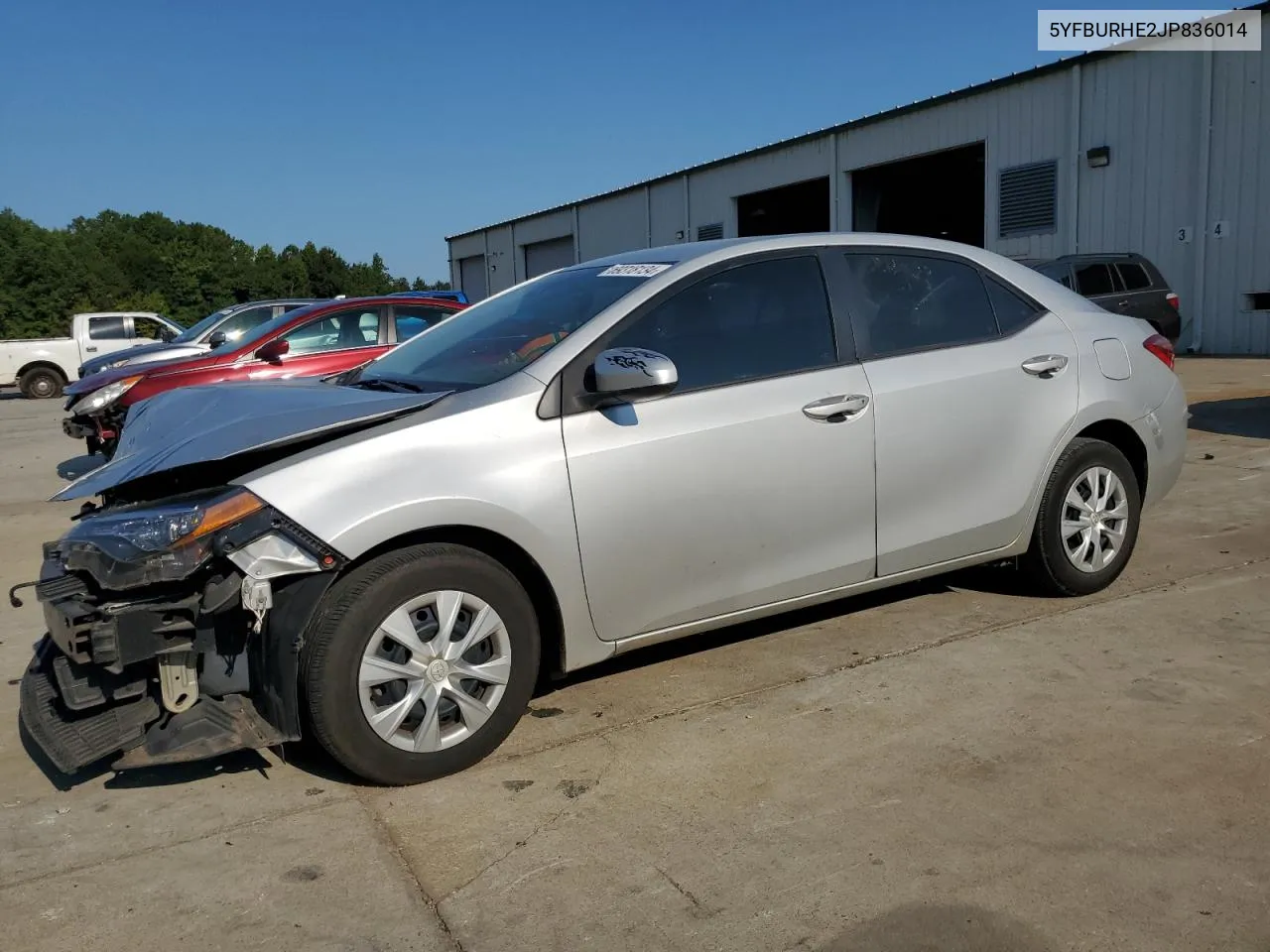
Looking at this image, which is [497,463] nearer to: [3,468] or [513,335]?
[513,335]

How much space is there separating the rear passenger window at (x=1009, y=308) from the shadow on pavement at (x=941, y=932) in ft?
8.95

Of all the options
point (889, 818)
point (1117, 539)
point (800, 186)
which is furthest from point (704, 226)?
point (889, 818)

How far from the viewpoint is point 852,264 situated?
4238 millimetres

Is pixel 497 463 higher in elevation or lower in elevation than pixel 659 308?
lower

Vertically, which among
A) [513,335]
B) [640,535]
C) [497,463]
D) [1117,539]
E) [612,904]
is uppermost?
[513,335]

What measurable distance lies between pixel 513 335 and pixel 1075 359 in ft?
8.15

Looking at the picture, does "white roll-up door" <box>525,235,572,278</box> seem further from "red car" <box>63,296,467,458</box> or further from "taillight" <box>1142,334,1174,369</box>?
"taillight" <box>1142,334,1174,369</box>

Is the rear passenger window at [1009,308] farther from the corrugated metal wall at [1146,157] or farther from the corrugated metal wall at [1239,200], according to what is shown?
the corrugated metal wall at [1146,157]

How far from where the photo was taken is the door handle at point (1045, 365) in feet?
14.7

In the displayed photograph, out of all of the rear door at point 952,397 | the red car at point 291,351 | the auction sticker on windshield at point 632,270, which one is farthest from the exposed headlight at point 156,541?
the red car at point 291,351

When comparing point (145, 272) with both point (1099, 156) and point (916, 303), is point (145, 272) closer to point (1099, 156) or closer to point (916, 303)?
Result: point (1099, 156)

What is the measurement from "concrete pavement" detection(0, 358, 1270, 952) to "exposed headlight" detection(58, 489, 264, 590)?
784mm

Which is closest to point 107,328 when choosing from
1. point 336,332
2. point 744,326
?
point 336,332

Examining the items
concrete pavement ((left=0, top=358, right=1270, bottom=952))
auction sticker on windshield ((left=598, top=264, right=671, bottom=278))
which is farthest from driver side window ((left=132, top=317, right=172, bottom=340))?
auction sticker on windshield ((left=598, top=264, right=671, bottom=278))
